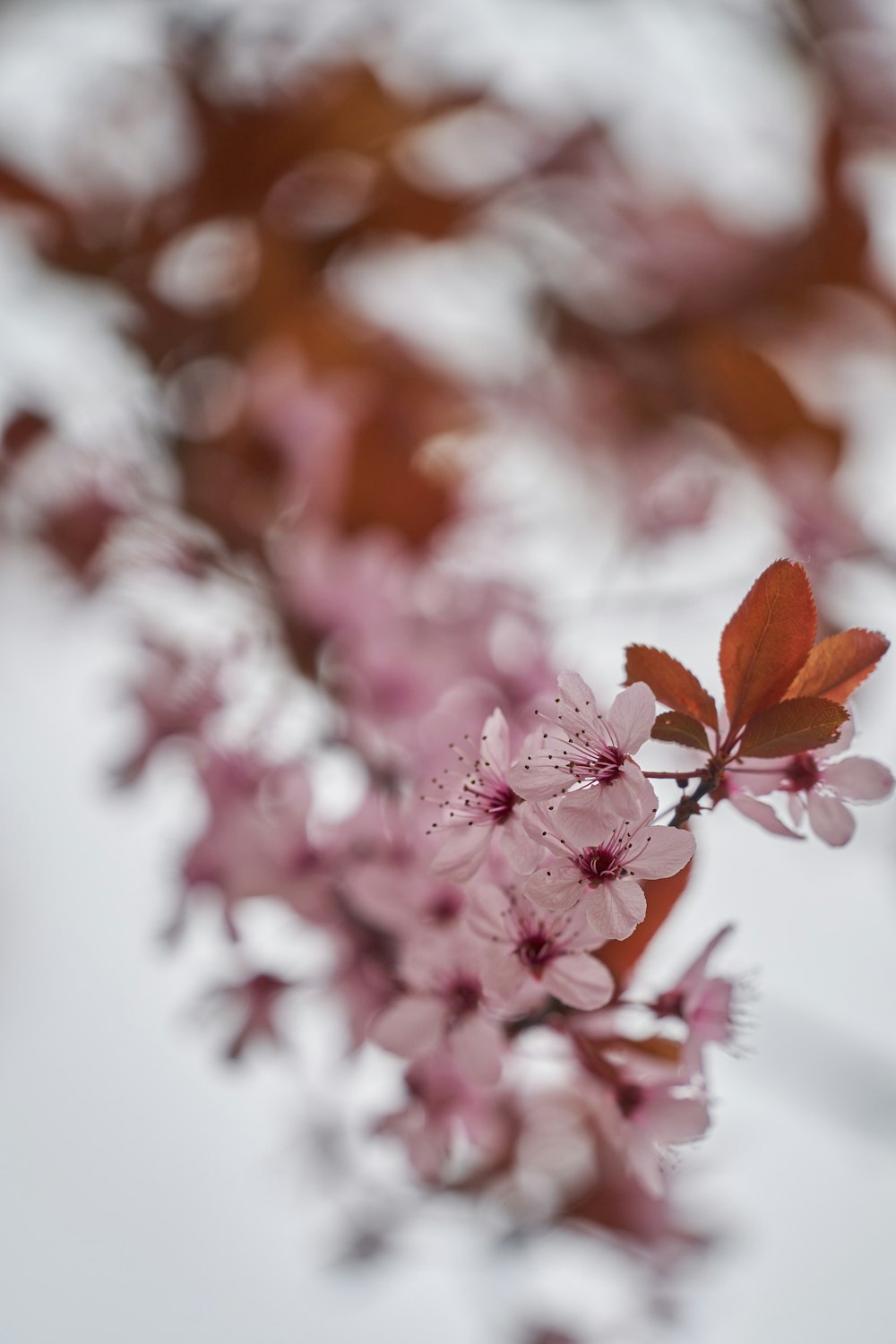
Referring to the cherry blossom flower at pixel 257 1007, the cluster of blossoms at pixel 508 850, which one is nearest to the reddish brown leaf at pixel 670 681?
the cluster of blossoms at pixel 508 850


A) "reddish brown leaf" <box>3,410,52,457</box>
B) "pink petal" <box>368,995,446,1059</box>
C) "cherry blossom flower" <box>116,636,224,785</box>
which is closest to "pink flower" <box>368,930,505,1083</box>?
"pink petal" <box>368,995,446,1059</box>

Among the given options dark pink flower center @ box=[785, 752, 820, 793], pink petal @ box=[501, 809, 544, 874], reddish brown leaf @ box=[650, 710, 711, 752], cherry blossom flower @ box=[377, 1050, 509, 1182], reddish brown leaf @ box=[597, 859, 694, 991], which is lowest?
cherry blossom flower @ box=[377, 1050, 509, 1182]

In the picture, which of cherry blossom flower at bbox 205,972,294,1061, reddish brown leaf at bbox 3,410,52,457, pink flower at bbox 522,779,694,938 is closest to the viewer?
pink flower at bbox 522,779,694,938

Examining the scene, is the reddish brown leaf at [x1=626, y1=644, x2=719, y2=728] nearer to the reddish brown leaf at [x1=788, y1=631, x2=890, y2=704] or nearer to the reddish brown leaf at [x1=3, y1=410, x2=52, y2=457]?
the reddish brown leaf at [x1=788, y1=631, x2=890, y2=704]

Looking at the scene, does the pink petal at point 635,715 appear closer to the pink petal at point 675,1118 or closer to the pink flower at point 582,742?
the pink flower at point 582,742

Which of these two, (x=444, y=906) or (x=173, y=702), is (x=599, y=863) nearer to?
(x=444, y=906)

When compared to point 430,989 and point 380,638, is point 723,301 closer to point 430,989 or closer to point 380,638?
point 380,638
